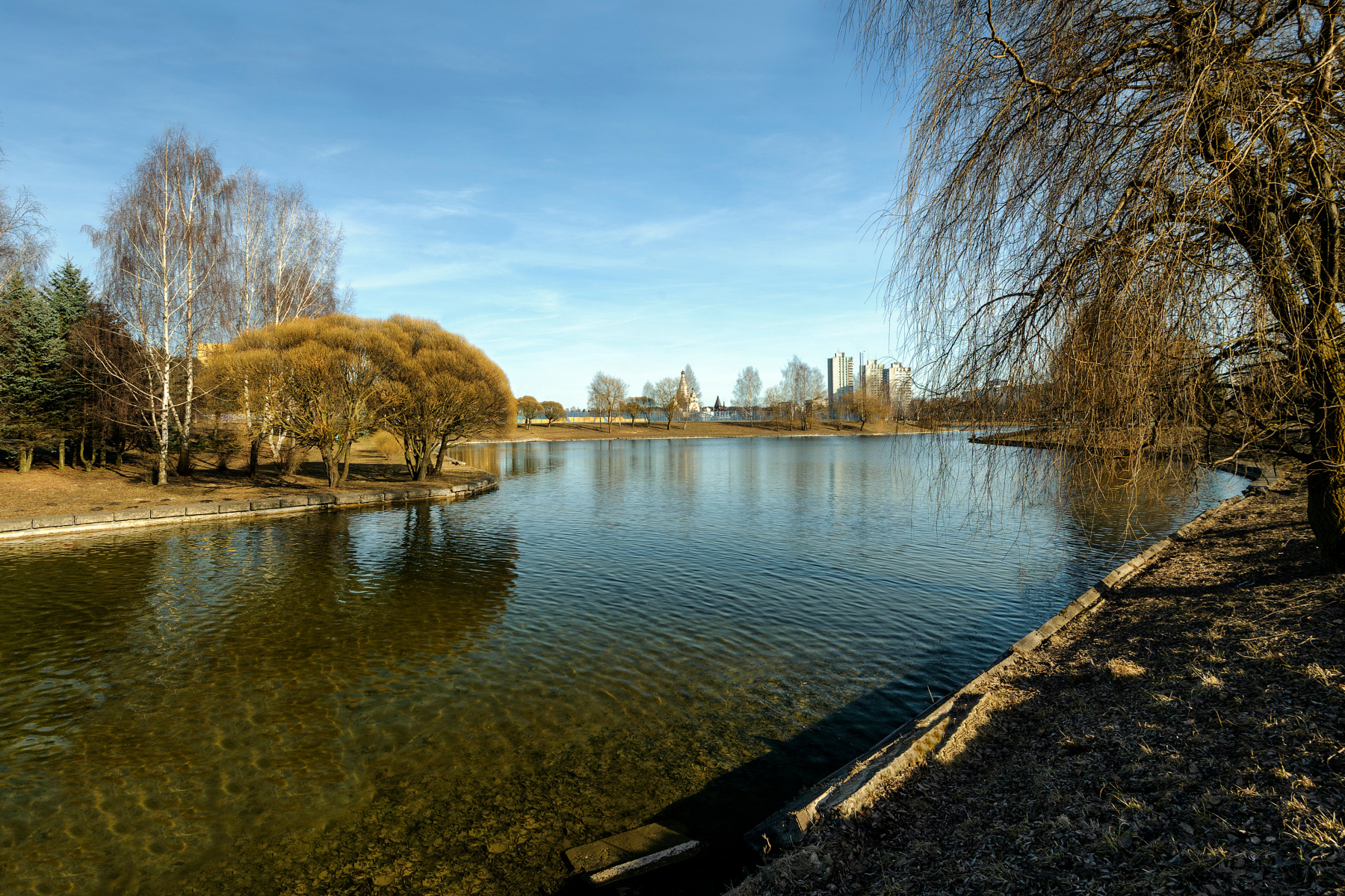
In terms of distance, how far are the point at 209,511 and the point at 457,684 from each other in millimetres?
19000

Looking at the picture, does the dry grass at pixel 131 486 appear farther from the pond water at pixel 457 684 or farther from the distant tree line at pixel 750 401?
the distant tree line at pixel 750 401

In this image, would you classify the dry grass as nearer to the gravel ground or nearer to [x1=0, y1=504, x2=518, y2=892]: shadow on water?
[x1=0, y1=504, x2=518, y2=892]: shadow on water

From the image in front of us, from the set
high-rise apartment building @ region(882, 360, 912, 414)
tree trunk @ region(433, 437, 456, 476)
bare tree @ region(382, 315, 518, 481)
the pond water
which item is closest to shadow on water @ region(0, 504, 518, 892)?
the pond water

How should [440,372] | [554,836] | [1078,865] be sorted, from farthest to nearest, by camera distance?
[440,372]
[554,836]
[1078,865]

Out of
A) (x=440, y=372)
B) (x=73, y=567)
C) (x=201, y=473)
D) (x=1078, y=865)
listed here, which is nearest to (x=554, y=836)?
(x=1078, y=865)

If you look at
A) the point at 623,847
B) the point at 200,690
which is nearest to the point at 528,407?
the point at 200,690

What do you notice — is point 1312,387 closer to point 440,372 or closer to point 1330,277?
point 1330,277

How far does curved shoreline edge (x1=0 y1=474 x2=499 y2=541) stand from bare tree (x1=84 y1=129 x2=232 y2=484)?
19.7 feet

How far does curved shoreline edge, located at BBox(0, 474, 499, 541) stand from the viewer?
18688 millimetres

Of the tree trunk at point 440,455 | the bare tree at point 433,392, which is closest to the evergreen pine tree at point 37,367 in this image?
the bare tree at point 433,392

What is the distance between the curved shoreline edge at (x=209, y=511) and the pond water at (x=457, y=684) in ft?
4.21

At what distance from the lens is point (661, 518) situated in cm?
2306

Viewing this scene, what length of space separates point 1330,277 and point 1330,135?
1.19 m

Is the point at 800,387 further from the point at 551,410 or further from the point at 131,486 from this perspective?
the point at 131,486
